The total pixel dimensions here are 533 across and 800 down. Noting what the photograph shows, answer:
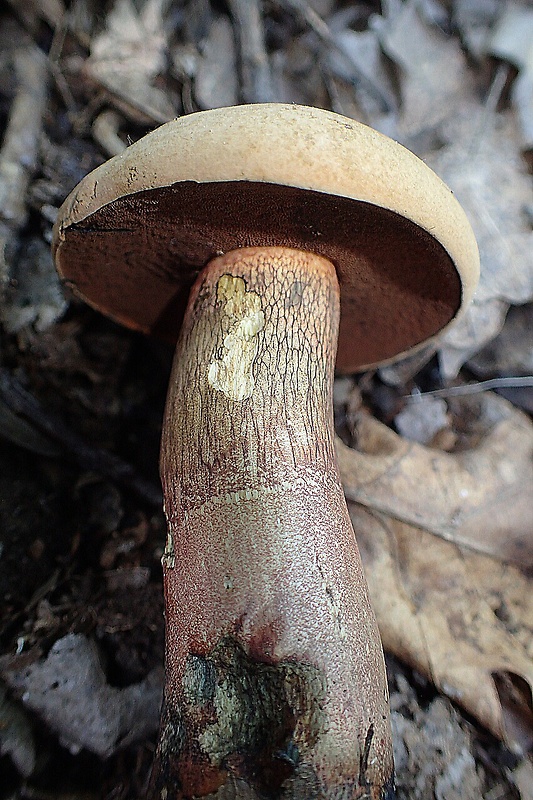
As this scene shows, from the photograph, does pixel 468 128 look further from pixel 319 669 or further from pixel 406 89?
pixel 319 669

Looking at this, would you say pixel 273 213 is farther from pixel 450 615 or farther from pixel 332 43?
pixel 332 43

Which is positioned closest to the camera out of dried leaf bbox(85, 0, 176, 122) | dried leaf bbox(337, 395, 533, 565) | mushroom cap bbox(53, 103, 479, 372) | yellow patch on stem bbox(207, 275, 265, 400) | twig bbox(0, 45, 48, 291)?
mushroom cap bbox(53, 103, 479, 372)

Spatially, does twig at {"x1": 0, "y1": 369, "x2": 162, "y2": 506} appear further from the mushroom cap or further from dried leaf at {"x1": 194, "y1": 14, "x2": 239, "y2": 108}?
dried leaf at {"x1": 194, "y1": 14, "x2": 239, "y2": 108}

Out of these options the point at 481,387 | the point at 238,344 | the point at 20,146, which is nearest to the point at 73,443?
the point at 238,344

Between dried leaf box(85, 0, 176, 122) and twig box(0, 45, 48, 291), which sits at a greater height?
dried leaf box(85, 0, 176, 122)

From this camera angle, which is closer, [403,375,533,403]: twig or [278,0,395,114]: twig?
[403,375,533,403]: twig

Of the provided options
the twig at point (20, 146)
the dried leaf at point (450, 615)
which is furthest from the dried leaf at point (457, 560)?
the twig at point (20, 146)

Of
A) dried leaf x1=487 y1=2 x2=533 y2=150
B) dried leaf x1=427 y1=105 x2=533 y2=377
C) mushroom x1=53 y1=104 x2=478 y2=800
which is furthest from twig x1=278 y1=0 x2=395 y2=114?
mushroom x1=53 y1=104 x2=478 y2=800
